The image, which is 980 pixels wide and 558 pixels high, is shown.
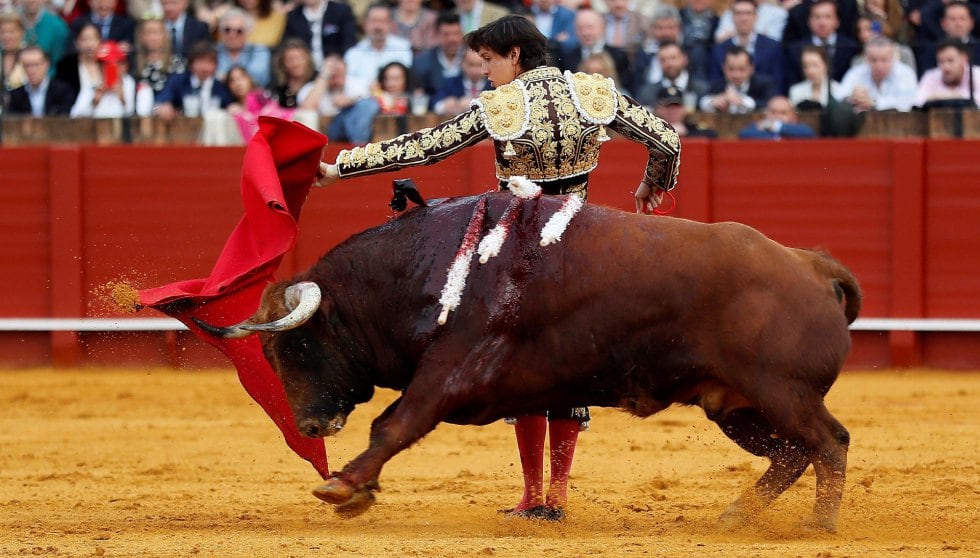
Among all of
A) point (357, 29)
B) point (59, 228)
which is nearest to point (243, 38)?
point (357, 29)

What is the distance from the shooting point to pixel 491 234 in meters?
4.18

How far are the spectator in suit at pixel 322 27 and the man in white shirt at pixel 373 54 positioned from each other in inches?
7.6

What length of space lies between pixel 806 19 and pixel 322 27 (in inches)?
111

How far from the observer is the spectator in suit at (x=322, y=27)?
8945 mm

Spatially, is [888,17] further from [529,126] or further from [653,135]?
[529,126]

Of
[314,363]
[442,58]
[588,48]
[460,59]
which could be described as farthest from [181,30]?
[314,363]

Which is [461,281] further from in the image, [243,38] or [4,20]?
[4,20]

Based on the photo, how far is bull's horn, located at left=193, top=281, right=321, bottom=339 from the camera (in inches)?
161

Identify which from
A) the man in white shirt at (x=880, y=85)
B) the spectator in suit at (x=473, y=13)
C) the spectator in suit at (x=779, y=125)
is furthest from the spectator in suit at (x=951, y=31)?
the spectator in suit at (x=473, y=13)

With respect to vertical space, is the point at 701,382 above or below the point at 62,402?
above

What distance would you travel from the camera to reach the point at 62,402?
24.7ft

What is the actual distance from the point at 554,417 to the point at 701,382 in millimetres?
613

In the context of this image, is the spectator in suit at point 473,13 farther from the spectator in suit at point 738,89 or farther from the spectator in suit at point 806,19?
the spectator in suit at point 806,19

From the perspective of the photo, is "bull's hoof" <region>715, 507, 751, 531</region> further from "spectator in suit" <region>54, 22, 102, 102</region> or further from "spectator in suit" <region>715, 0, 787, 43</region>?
"spectator in suit" <region>54, 22, 102, 102</region>
